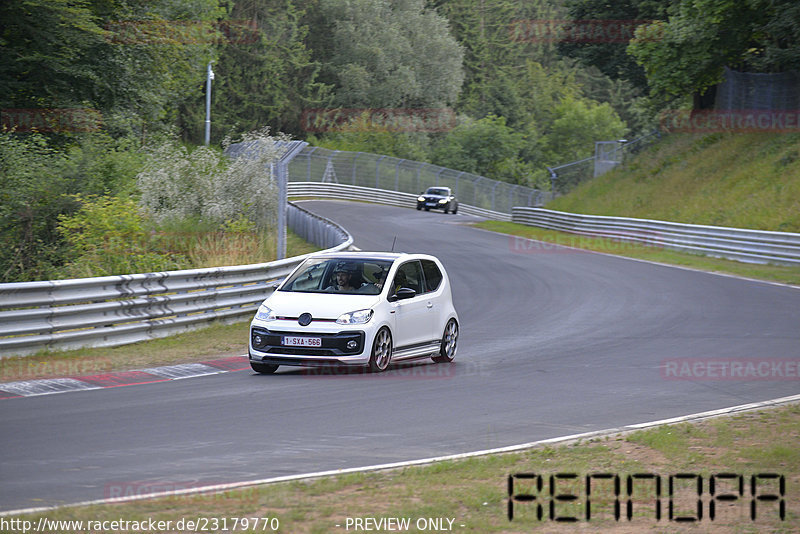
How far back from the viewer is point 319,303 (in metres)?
12.6

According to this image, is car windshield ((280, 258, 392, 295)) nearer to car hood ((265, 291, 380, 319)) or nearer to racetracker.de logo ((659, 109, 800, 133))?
car hood ((265, 291, 380, 319))

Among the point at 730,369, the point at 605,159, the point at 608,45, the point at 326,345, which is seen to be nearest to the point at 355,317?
the point at 326,345

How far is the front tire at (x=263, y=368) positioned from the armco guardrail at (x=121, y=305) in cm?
287

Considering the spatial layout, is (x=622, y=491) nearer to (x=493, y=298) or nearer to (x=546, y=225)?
(x=493, y=298)

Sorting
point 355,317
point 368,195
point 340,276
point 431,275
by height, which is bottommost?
point 368,195

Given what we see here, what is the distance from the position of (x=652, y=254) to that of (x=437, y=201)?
3006cm

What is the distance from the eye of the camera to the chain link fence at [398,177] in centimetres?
7044

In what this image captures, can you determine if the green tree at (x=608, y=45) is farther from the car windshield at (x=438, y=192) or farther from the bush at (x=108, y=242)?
the bush at (x=108, y=242)

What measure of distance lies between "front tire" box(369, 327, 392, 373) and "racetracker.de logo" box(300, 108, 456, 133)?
69.9m

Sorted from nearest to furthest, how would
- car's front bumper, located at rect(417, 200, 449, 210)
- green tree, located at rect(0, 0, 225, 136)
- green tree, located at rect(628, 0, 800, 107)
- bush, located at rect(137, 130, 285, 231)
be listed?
bush, located at rect(137, 130, 285, 231)
green tree, located at rect(0, 0, 225, 136)
green tree, located at rect(628, 0, 800, 107)
car's front bumper, located at rect(417, 200, 449, 210)

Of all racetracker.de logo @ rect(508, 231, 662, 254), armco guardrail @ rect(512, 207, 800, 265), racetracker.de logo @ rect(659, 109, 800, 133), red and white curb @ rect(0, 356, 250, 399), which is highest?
racetracker.de logo @ rect(659, 109, 800, 133)

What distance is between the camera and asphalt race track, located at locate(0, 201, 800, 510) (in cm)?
771

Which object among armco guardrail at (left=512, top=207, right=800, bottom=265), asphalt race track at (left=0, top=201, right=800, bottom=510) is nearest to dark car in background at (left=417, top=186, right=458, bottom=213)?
armco guardrail at (left=512, top=207, right=800, bottom=265)

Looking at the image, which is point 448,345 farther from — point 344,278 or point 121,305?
point 121,305
